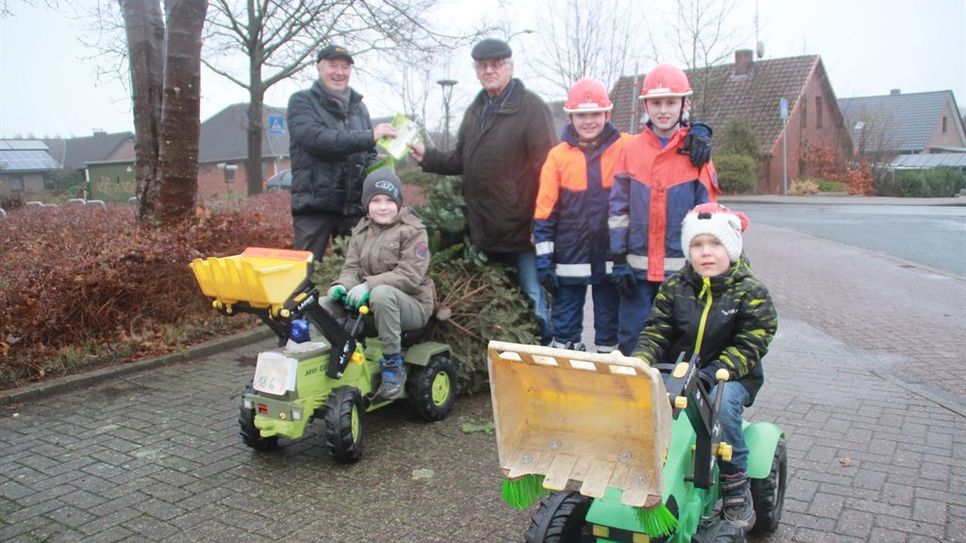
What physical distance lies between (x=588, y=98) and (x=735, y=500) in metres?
2.56

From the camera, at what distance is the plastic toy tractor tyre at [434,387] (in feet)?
15.8

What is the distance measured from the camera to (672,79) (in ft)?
13.9

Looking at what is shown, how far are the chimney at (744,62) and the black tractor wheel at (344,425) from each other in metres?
37.3

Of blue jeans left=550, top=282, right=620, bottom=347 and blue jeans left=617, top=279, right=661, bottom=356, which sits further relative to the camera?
blue jeans left=550, top=282, right=620, bottom=347

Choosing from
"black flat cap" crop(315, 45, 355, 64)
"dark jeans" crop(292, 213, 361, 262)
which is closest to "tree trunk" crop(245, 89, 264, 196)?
"dark jeans" crop(292, 213, 361, 262)

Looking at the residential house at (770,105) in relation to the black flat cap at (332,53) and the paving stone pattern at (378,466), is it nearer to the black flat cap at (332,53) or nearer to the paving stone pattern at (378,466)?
the paving stone pattern at (378,466)

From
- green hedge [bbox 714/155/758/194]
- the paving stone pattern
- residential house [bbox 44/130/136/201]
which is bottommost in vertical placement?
the paving stone pattern

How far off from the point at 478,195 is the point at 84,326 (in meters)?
3.49

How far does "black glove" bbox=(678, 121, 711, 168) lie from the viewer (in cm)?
418

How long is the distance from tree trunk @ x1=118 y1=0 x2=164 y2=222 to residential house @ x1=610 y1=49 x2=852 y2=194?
85.4ft

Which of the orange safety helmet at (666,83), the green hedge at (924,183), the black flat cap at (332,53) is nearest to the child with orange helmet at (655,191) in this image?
the orange safety helmet at (666,83)

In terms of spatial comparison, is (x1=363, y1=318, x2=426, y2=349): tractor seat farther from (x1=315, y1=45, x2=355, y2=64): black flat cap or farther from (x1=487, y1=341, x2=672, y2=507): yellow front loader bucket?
(x1=487, y1=341, x2=672, y2=507): yellow front loader bucket

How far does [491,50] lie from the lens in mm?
4977

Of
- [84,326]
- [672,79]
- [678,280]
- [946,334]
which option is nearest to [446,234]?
[672,79]
